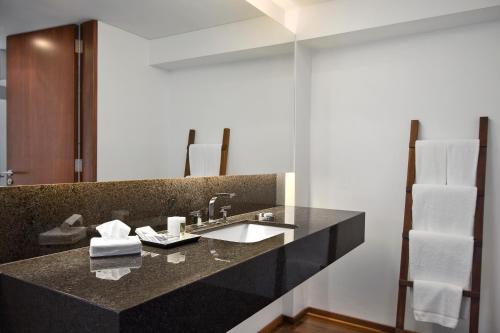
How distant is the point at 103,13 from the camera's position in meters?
1.38

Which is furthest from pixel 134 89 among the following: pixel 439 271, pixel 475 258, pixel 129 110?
pixel 475 258

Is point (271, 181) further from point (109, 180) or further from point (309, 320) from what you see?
point (109, 180)

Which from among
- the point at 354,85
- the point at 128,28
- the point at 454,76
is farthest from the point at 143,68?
the point at 454,76

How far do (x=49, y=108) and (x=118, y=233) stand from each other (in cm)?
50

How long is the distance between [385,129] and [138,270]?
6.93 feet

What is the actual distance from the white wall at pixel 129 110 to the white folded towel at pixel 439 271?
1690 millimetres

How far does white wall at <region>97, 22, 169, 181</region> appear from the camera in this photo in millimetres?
1416

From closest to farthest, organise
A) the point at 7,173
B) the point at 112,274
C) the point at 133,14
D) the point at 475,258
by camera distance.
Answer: the point at 112,274 → the point at 7,173 → the point at 133,14 → the point at 475,258

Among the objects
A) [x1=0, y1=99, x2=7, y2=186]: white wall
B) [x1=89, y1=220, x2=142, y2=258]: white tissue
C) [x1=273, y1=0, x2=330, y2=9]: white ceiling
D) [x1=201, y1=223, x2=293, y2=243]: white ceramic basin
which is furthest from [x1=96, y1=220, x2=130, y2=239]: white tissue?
[x1=273, y1=0, x2=330, y2=9]: white ceiling

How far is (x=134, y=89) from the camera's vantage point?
5.08ft

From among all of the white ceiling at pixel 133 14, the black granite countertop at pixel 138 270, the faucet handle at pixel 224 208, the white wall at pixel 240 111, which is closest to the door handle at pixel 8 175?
the black granite countertop at pixel 138 270

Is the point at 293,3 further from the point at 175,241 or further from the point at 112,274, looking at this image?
the point at 112,274

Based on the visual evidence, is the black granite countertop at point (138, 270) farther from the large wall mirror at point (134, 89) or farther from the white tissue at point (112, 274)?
the large wall mirror at point (134, 89)

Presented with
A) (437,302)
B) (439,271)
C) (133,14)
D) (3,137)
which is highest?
(133,14)
